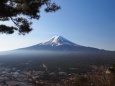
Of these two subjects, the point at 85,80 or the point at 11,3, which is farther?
the point at 85,80

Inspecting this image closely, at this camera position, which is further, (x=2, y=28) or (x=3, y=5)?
(x=2, y=28)

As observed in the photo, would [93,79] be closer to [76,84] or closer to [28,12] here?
[76,84]

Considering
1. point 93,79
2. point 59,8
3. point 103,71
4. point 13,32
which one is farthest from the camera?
point 13,32

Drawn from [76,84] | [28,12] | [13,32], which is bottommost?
[76,84]

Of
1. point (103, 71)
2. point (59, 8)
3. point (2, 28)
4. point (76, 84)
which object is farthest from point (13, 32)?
point (103, 71)

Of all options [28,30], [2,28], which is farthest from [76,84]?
[2,28]

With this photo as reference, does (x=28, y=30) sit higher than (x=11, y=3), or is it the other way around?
(x=11, y=3)

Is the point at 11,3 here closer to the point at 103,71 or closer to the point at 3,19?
the point at 3,19

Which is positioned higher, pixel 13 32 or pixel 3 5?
pixel 3 5

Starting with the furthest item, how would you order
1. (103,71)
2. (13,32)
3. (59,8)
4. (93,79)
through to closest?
1. (13,32)
2. (59,8)
3. (93,79)
4. (103,71)
